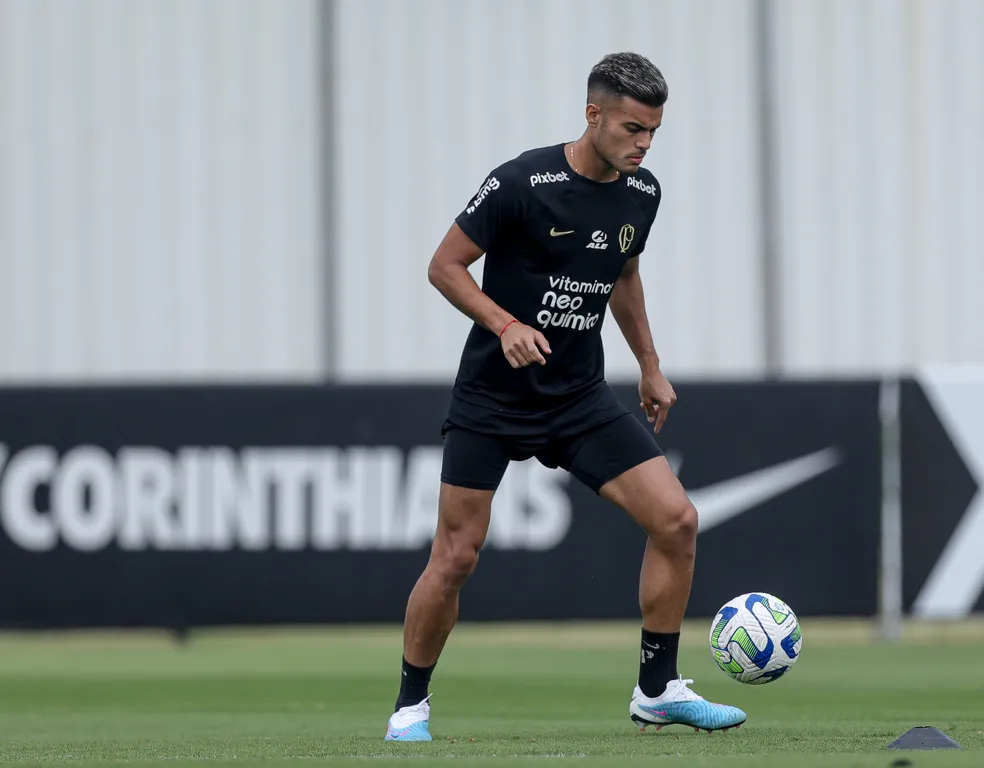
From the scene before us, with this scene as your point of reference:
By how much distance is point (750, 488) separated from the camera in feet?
34.5

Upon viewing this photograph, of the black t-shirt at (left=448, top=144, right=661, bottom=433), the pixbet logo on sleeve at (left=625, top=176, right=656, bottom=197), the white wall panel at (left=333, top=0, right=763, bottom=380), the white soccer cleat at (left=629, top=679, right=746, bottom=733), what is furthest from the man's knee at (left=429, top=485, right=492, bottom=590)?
the white wall panel at (left=333, top=0, right=763, bottom=380)

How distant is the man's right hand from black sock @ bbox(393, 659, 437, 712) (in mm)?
1147

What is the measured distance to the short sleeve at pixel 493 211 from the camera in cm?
529

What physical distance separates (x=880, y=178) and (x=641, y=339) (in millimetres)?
9987

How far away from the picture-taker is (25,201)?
1508cm

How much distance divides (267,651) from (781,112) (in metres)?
7.58

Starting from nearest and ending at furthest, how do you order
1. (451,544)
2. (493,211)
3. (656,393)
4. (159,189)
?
(493,211), (451,544), (656,393), (159,189)

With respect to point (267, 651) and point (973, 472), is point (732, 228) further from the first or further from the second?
point (267, 651)

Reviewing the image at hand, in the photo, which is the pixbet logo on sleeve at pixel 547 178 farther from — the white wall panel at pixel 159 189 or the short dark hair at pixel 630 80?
the white wall panel at pixel 159 189

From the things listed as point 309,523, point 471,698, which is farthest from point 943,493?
point 471,698

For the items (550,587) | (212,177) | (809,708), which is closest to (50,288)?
(212,177)

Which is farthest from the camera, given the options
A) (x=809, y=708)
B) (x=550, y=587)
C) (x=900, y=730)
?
(x=550, y=587)

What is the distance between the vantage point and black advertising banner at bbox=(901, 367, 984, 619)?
34.3ft

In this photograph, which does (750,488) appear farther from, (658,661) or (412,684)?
(412,684)
